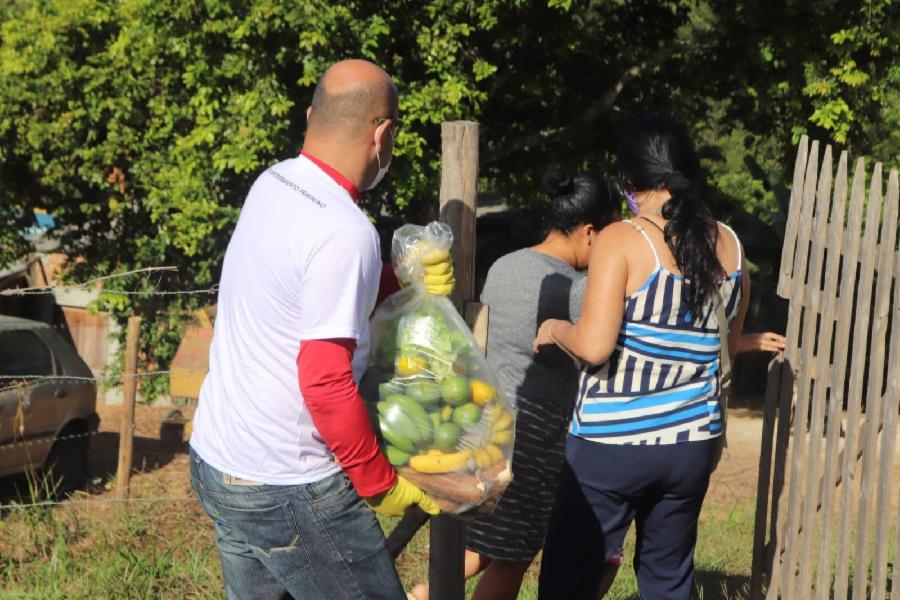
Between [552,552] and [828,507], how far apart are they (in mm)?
1057

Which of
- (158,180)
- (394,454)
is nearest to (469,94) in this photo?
(158,180)

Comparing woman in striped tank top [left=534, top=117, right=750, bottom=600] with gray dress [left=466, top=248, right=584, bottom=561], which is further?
gray dress [left=466, top=248, right=584, bottom=561]

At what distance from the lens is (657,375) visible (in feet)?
9.21

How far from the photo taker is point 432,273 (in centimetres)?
260

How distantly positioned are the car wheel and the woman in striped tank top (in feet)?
22.9

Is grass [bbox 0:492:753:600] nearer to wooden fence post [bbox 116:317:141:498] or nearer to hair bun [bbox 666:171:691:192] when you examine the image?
wooden fence post [bbox 116:317:141:498]

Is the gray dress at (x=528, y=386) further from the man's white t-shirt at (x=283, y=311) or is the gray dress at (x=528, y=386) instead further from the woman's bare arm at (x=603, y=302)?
the man's white t-shirt at (x=283, y=311)

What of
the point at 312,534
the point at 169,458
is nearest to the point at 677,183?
the point at 312,534

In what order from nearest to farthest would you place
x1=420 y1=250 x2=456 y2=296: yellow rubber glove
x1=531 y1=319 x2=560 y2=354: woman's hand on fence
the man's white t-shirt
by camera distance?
1. the man's white t-shirt
2. x1=420 y1=250 x2=456 y2=296: yellow rubber glove
3. x1=531 y1=319 x2=560 y2=354: woman's hand on fence

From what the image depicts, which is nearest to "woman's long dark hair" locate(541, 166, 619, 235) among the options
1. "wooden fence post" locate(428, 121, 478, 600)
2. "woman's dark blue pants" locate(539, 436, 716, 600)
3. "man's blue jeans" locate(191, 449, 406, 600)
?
"wooden fence post" locate(428, 121, 478, 600)

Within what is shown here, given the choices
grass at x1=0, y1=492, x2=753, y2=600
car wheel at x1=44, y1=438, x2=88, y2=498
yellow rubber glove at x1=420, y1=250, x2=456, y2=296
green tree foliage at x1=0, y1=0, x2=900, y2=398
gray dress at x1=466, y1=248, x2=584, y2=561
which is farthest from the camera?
green tree foliage at x1=0, y1=0, x2=900, y2=398

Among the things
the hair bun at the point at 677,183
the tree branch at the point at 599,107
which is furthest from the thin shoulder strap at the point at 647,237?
the tree branch at the point at 599,107

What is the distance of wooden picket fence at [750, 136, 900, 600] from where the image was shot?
323 cm

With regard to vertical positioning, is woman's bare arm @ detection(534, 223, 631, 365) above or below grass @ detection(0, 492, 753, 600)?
above
